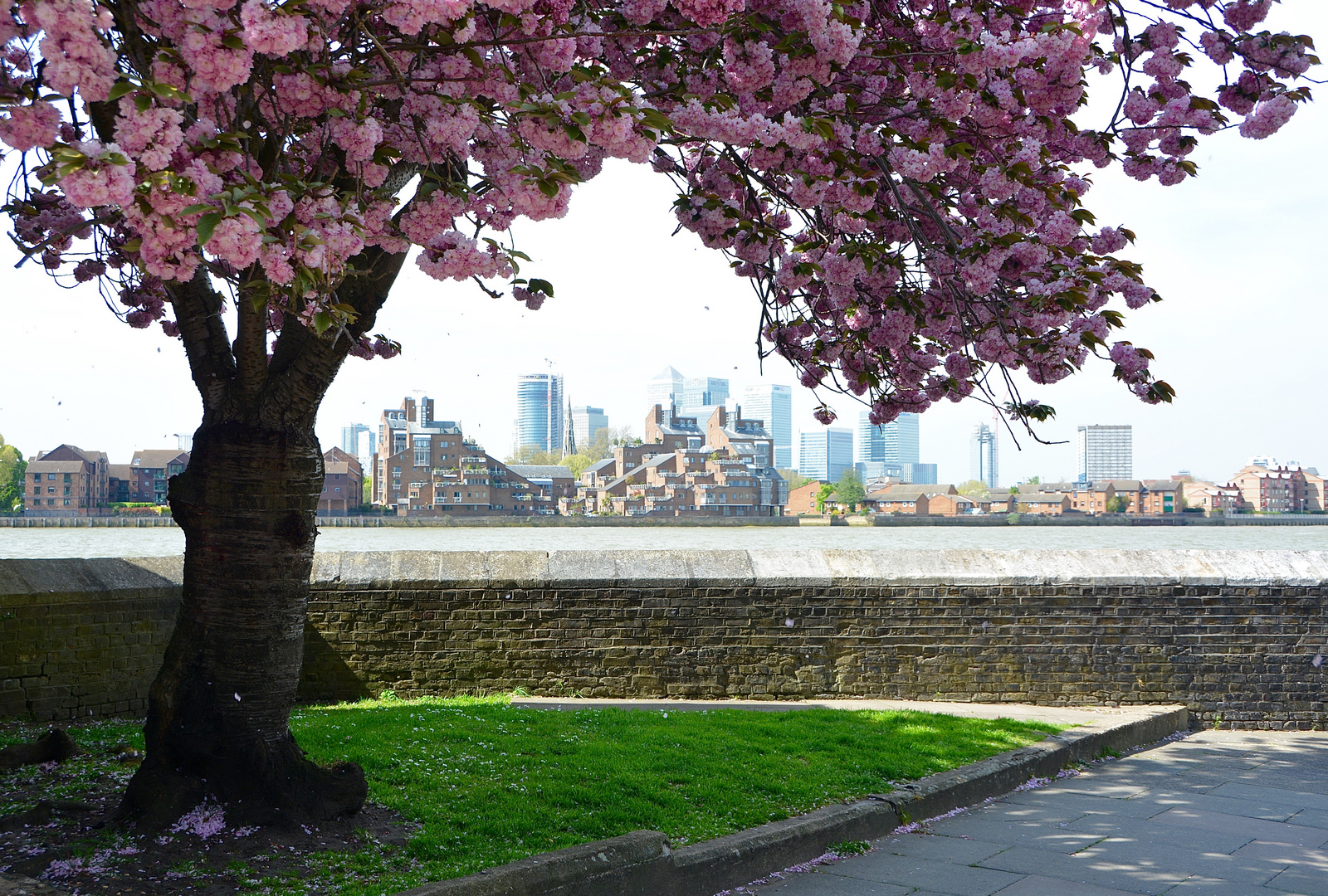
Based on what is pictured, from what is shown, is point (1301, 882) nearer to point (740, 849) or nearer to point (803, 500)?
point (740, 849)

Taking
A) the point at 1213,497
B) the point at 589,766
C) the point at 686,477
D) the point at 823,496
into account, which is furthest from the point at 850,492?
the point at 589,766

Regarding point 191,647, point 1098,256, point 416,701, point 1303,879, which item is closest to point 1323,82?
point 1098,256

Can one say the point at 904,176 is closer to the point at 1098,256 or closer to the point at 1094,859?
the point at 1098,256

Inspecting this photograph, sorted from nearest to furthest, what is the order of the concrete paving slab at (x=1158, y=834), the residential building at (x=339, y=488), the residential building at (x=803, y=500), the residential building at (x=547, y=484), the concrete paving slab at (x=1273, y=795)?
1. the concrete paving slab at (x=1158, y=834)
2. the concrete paving slab at (x=1273, y=795)
3. the residential building at (x=339, y=488)
4. the residential building at (x=547, y=484)
5. the residential building at (x=803, y=500)

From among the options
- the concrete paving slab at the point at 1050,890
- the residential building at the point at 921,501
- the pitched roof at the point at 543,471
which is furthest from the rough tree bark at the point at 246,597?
the residential building at the point at 921,501

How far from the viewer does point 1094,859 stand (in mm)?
4977

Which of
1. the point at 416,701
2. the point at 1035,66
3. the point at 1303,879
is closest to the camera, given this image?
the point at 1035,66

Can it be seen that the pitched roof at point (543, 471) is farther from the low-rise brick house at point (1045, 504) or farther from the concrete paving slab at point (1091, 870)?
the concrete paving slab at point (1091, 870)

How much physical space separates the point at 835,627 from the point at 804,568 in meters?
0.61

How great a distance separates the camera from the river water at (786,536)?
77.4 meters

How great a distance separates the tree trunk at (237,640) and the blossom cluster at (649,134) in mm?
964

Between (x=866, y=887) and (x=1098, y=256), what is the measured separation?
388 centimetres

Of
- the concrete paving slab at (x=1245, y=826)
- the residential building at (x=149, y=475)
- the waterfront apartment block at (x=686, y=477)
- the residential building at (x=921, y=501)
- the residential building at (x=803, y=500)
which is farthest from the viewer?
the residential building at (x=803, y=500)

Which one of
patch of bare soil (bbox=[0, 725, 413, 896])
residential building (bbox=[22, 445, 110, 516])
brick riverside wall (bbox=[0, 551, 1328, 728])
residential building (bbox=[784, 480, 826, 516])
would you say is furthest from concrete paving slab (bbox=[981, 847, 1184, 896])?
residential building (bbox=[784, 480, 826, 516])
